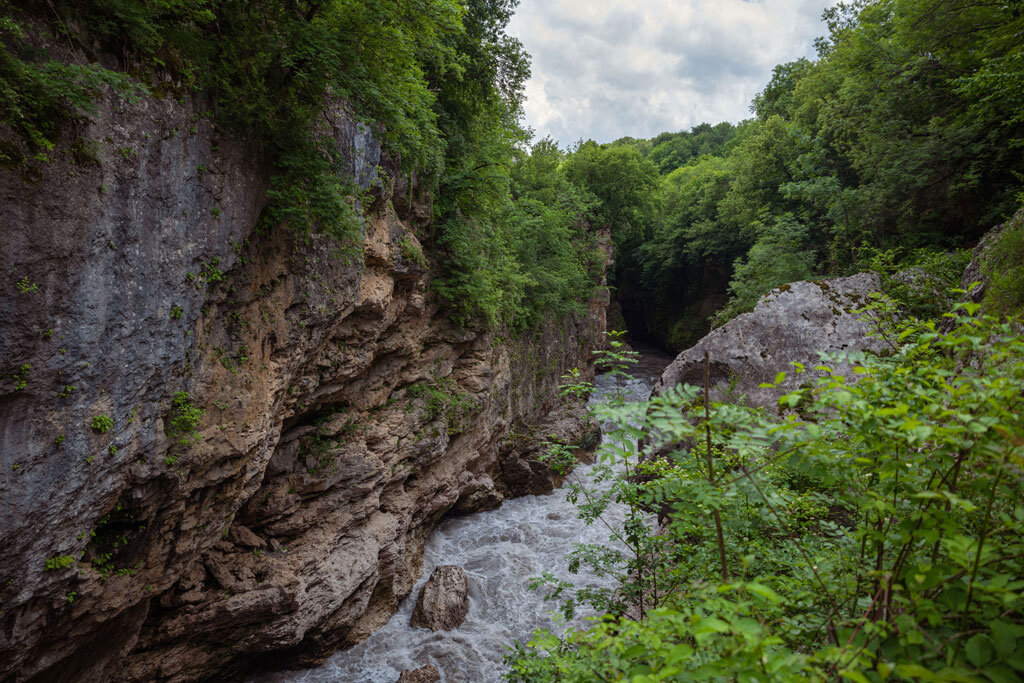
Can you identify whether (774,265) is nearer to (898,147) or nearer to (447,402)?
(898,147)

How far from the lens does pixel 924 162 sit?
30.7 ft

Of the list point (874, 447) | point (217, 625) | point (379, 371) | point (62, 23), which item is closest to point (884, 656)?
point (874, 447)

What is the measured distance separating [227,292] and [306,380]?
68.7 inches

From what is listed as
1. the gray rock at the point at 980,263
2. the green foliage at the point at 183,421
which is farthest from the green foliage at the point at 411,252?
the gray rock at the point at 980,263

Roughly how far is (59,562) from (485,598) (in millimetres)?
6994

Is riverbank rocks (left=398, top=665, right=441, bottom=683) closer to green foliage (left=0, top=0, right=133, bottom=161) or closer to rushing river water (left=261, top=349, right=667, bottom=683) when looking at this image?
rushing river water (left=261, top=349, right=667, bottom=683)

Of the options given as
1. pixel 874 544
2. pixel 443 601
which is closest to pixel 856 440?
pixel 874 544

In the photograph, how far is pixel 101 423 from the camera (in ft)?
13.2

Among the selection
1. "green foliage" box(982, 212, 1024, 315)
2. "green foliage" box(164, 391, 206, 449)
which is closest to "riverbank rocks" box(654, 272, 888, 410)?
"green foliage" box(982, 212, 1024, 315)

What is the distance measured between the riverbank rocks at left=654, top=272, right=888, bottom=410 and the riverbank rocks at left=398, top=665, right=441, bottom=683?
6.25 metres

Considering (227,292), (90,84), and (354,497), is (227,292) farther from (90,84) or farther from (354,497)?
(354,497)

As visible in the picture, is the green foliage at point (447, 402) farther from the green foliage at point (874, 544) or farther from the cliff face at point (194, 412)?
the green foliage at point (874, 544)

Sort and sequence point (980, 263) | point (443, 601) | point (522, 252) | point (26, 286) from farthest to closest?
point (522, 252)
point (443, 601)
point (980, 263)
point (26, 286)

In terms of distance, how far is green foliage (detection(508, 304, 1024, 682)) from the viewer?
1.43 metres
